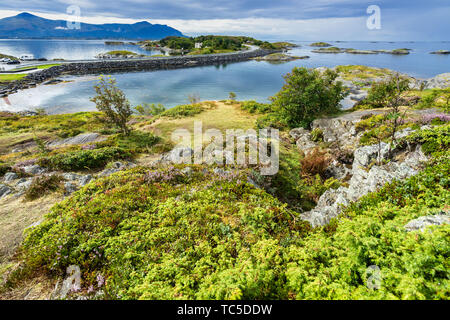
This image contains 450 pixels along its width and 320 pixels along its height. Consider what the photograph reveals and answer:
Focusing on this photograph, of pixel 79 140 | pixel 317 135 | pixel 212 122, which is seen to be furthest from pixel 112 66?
pixel 317 135

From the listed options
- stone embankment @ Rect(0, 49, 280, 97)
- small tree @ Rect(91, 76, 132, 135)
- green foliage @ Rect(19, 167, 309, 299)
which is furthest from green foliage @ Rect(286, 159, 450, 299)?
stone embankment @ Rect(0, 49, 280, 97)

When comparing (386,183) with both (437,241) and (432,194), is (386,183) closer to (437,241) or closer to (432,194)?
(432,194)

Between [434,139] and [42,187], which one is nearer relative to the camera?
[434,139]

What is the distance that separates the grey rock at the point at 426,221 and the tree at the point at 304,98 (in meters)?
19.8

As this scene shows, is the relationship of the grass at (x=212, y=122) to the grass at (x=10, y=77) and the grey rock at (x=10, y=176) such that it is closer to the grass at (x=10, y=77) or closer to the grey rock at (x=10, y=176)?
the grey rock at (x=10, y=176)

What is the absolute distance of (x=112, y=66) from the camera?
88000 mm

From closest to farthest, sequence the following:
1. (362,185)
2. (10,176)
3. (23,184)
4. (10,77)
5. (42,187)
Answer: (362,185) < (42,187) < (23,184) < (10,176) < (10,77)

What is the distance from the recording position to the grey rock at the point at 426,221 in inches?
178

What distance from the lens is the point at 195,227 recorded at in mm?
6227

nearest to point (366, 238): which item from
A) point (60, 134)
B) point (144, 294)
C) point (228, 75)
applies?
point (144, 294)

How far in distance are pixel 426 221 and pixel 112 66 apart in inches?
4258

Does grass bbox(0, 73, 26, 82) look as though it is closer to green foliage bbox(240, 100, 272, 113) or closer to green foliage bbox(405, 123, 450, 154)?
green foliage bbox(240, 100, 272, 113)

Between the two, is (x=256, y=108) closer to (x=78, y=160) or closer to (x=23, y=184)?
(x=78, y=160)

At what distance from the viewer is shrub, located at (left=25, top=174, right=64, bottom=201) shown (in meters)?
9.25
